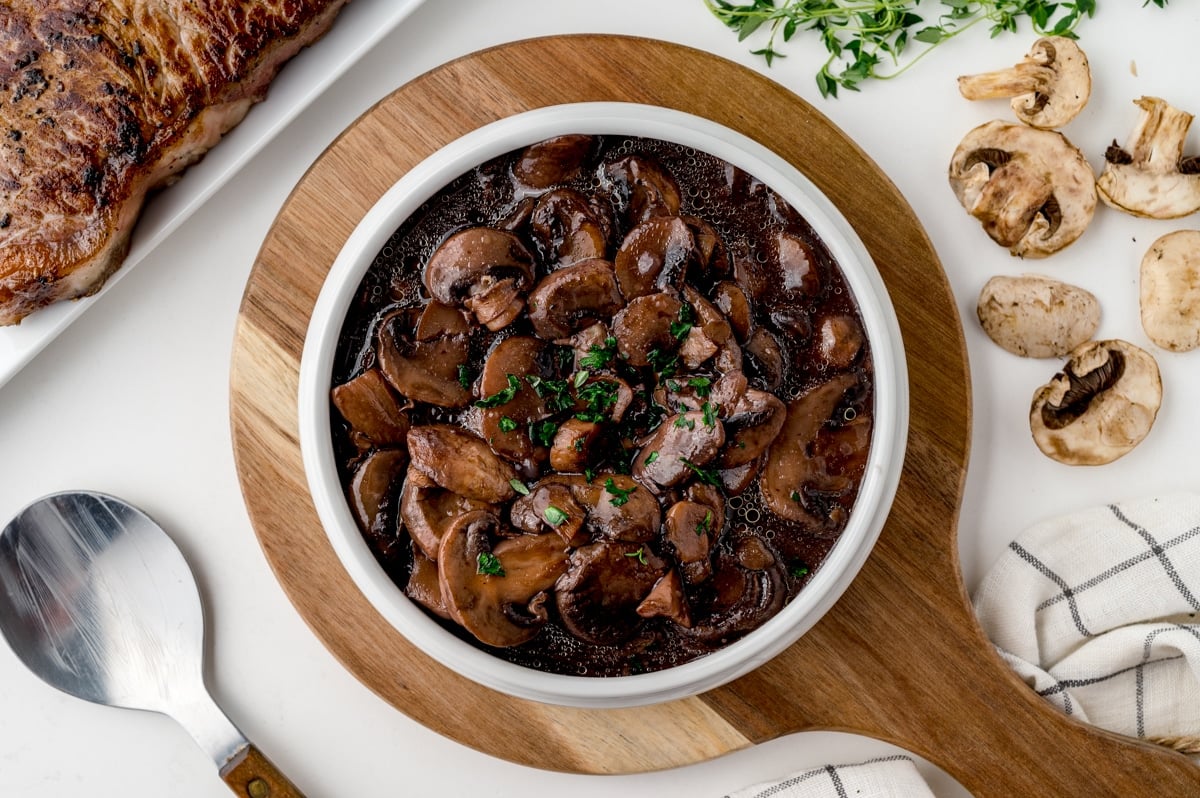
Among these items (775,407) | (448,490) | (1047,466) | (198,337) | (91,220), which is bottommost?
(1047,466)

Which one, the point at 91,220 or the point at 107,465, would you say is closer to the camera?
the point at 91,220

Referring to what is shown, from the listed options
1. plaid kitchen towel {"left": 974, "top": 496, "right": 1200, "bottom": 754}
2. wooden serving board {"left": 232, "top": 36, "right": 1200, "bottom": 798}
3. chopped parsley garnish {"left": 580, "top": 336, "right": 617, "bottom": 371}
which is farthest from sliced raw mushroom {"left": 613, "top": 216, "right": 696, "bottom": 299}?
plaid kitchen towel {"left": 974, "top": 496, "right": 1200, "bottom": 754}

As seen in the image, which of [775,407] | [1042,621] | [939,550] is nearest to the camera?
[775,407]

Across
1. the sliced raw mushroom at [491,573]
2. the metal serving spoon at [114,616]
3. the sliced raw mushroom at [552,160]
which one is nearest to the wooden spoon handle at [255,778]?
the metal serving spoon at [114,616]

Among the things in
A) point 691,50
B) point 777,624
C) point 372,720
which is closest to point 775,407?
point 777,624

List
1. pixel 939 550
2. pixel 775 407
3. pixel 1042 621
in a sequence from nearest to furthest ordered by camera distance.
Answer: pixel 775 407 → pixel 939 550 → pixel 1042 621

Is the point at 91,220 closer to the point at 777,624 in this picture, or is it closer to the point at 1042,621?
the point at 777,624

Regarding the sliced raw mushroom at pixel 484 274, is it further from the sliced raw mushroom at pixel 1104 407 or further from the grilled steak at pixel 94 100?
the sliced raw mushroom at pixel 1104 407
